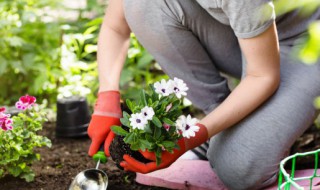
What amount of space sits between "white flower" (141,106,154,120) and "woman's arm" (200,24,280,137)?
26 cm

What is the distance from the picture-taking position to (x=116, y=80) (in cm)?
203

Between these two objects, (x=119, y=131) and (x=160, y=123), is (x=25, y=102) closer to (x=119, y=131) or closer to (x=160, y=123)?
(x=119, y=131)

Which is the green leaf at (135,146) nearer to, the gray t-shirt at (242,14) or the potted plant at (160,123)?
the potted plant at (160,123)

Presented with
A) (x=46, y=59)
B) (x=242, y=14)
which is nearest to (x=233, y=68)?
(x=242, y=14)

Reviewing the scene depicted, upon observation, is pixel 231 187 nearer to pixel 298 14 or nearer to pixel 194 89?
pixel 194 89

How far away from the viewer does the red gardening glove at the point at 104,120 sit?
1886 mm

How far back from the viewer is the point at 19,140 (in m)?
1.93

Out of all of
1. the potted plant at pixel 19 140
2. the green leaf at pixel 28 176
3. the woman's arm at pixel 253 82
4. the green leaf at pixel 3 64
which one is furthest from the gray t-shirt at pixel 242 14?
the green leaf at pixel 3 64

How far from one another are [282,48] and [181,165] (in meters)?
0.60

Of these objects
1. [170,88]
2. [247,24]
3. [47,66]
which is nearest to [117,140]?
[170,88]

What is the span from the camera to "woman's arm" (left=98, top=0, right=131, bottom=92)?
2045mm

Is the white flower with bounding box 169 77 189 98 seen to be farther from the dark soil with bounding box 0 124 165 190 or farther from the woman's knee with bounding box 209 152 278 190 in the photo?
the dark soil with bounding box 0 124 165 190

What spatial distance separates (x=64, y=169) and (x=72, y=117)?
15.0 inches

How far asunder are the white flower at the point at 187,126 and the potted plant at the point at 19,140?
0.57 metres
